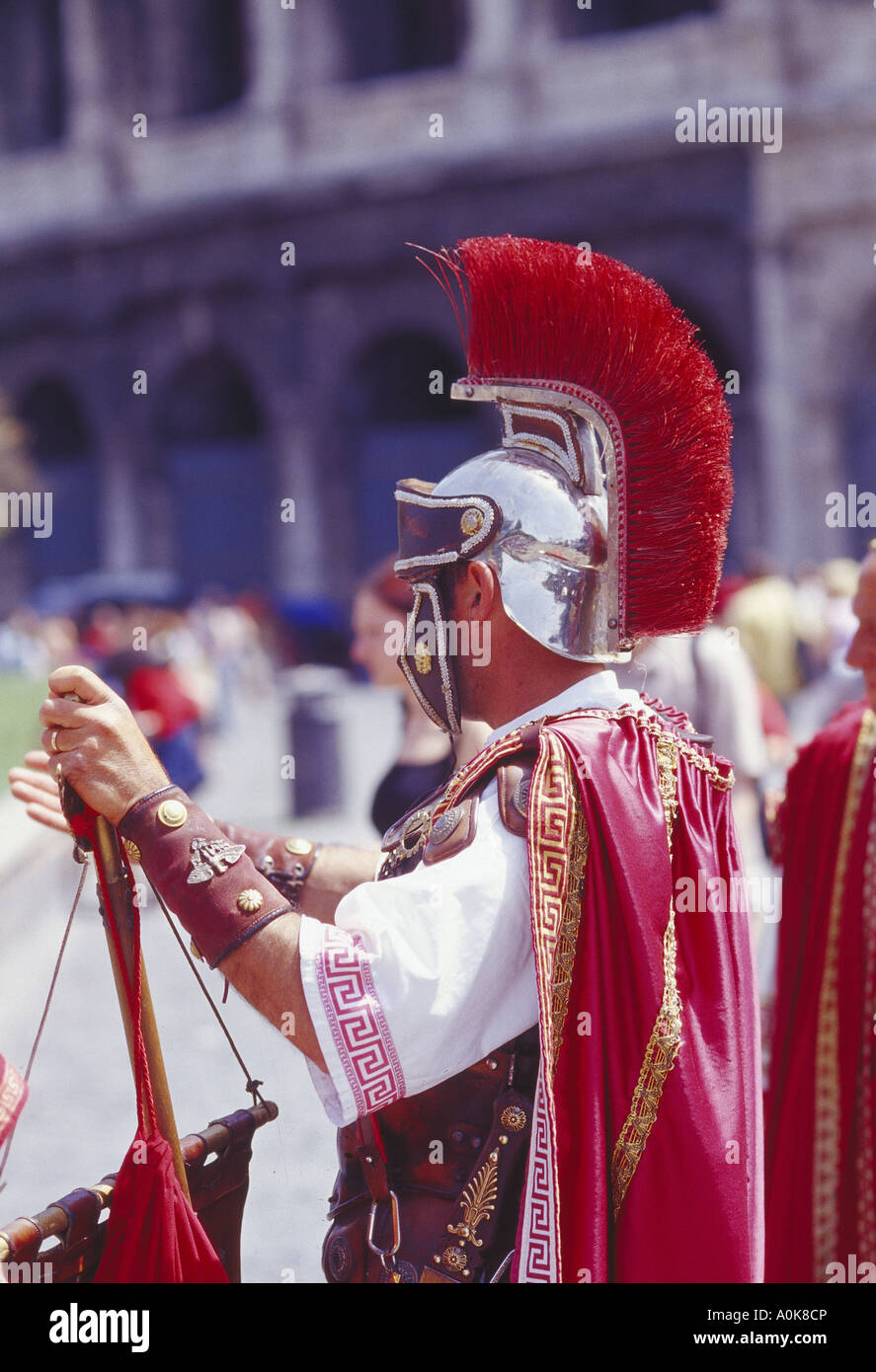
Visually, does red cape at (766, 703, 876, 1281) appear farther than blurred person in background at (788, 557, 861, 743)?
No

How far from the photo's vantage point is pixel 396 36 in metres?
22.9

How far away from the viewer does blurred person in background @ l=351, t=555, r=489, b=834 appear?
447 cm

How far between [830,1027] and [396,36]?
22264 millimetres

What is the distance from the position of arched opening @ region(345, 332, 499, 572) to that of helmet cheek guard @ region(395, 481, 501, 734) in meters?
19.4

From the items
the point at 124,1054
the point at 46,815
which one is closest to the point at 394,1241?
the point at 46,815

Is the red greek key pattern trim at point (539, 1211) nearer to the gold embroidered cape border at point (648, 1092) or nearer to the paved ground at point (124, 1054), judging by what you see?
the gold embroidered cape border at point (648, 1092)

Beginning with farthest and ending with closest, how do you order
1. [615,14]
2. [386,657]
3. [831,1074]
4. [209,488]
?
1. [209,488]
2. [615,14]
3. [386,657]
4. [831,1074]

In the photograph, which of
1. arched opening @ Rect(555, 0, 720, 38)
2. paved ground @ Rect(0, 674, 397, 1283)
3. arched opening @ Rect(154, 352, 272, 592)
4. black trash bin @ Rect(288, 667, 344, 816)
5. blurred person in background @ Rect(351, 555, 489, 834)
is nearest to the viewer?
paved ground @ Rect(0, 674, 397, 1283)

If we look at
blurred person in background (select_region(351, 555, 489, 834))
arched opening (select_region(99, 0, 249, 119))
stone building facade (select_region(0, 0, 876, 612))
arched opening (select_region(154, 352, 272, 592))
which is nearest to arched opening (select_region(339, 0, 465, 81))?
stone building facade (select_region(0, 0, 876, 612))

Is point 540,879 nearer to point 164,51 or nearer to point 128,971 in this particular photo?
point 128,971

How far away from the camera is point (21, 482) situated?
21.1 metres

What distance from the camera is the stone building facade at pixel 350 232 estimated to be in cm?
1881

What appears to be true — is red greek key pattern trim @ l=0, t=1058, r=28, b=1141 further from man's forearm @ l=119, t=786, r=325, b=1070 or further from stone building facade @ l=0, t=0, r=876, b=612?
stone building facade @ l=0, t=0, r=876, b=612

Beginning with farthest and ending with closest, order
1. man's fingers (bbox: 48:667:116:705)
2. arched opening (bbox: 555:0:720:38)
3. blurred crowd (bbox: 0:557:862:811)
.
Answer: arched opening (bbox: 555:0:720:38) → blurred crowd (bbox: 0:557:862:811) → man's fingers (bbox: 48:667:116:705)
